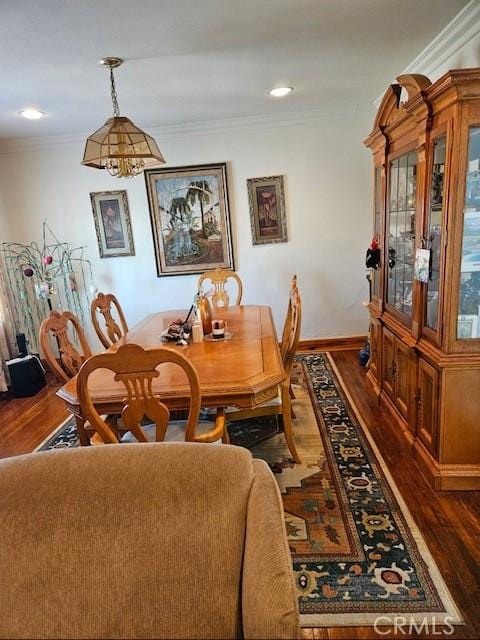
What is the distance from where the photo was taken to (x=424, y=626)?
4.63 ft

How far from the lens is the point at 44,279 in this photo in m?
4.22

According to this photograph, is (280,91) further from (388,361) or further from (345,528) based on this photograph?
(345,528)

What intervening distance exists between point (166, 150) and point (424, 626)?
4182 millimetres

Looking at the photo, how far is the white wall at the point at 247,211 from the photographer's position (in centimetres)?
403

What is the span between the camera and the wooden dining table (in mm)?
1771

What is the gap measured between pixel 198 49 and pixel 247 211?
79.8 inches

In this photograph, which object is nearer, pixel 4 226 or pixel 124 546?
pixel 124 546

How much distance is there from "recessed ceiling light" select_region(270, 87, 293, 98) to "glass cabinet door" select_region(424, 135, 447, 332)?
1.57 metres

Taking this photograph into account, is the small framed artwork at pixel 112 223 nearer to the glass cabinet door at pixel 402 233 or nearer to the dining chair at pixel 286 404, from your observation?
the dining chair at pixel 286 404

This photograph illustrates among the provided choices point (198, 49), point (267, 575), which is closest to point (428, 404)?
point (267, 575)

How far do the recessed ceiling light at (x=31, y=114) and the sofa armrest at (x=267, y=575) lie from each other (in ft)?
11.2

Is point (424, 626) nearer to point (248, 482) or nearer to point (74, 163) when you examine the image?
point (248, 482)

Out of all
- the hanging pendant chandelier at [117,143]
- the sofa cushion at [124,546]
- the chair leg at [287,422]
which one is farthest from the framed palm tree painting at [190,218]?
the sofa cushion at [124,546]

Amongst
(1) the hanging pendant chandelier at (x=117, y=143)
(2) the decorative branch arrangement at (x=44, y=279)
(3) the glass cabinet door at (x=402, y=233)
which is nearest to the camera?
(1) the hanging pendant chandelier at (x=117, y=143)
